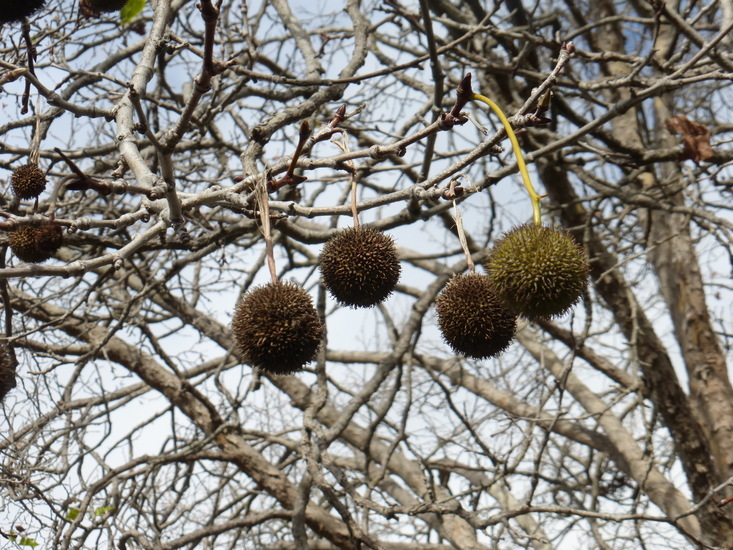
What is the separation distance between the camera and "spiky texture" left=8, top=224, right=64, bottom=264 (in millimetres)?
2570

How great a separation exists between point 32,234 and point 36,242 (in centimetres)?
7

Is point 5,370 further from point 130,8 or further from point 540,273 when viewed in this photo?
point 540,273

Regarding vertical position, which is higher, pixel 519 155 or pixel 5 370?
pixel 5 370

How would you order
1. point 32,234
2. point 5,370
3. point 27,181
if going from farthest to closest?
1. point 5,370
2. point 27,181
3. point 32,234

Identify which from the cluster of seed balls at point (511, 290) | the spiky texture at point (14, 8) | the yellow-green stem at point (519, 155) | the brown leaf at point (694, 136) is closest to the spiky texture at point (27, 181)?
the spiky texture at point (14, 8)

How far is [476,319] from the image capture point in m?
2.34

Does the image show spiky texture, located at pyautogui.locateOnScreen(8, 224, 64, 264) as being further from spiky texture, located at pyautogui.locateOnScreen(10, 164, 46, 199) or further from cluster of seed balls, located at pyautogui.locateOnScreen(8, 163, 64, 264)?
spiky texture, located at pyautogui.locateOnScreen(10, 164, 46, 199)

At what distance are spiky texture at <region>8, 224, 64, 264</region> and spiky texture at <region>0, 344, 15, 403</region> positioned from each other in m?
0.58

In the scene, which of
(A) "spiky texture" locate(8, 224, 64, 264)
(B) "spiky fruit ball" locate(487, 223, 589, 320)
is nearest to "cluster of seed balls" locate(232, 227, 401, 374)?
(B) "spiky fruit ball" locate(487, 223, 589, 320)

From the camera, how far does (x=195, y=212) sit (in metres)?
4.49

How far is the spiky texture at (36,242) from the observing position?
8.43 ft

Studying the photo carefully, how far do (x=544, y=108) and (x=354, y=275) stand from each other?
81cm

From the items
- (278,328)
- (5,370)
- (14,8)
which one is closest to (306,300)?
(278,328)

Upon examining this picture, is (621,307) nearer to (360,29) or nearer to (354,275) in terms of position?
(360,29)
